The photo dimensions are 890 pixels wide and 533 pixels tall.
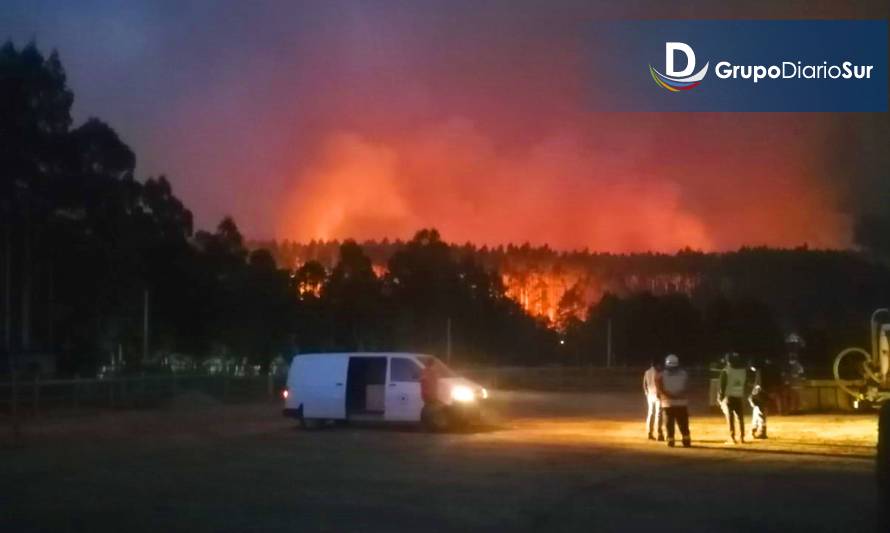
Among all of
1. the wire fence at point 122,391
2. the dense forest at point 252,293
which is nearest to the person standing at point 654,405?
the wire fence at point 122,391

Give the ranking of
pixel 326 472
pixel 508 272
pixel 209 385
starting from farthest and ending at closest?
pixel 508 272, pixel 209 385, pixel 326 472

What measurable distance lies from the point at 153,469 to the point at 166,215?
36.4m

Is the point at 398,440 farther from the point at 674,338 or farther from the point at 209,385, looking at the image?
the point at 674,338

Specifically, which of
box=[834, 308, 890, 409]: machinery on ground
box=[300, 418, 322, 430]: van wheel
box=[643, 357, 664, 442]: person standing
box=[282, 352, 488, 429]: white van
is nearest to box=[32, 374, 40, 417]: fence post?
box=[282, 352, 488, 429]: white van

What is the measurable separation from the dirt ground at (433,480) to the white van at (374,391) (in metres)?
0.58

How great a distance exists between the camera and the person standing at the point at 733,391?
2367 cm

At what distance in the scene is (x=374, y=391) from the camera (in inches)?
1105

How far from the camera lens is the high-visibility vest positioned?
77.8 ft

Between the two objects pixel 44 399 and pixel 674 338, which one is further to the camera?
pixel 674 338

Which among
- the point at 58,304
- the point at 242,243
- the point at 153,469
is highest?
the point at 242,243

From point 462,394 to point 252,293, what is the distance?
3452cm

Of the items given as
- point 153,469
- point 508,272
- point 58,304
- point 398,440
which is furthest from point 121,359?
point 508,272

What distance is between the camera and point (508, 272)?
415ft

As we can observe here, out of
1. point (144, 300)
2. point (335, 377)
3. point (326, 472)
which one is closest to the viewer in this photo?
point (326, 472)
